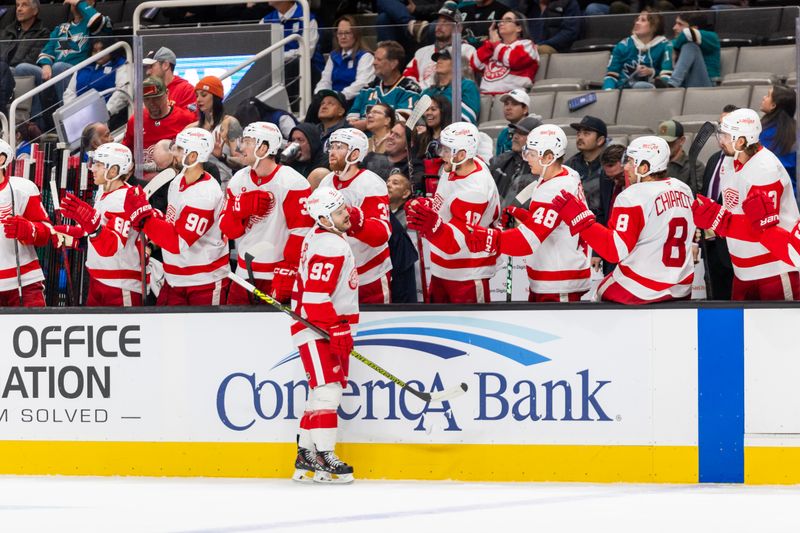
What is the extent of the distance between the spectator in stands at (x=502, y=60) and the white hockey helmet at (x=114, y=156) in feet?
6.02

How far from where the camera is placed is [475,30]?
7.23 meters

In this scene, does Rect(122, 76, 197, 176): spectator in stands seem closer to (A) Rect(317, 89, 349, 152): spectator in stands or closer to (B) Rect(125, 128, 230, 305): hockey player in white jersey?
(B) Rect(125, 128, 230, 305): hockey player in white jersey

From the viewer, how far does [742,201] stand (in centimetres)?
637

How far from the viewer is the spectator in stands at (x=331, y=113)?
7293mm

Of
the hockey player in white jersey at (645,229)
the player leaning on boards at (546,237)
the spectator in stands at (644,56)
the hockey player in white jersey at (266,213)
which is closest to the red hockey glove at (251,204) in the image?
the hockey player in white jersey at (266,213)

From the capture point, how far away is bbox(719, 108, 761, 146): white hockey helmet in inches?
250

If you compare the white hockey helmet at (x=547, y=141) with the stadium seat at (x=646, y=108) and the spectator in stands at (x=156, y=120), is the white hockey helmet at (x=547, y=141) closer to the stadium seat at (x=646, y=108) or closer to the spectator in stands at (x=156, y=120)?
the stadium seat at (x=646, y=108)

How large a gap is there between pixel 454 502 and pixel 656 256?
1471 mm

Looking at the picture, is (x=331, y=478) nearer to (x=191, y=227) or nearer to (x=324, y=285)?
(x=324, y=285)

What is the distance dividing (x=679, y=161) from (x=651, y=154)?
0.41 m

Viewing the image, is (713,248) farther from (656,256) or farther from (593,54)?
(593,54)

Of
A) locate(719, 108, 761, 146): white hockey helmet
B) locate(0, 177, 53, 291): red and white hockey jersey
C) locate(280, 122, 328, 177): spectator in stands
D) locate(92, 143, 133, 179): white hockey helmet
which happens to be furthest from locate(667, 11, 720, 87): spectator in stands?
locate(0, 177, 53, 291): red and white hockey jersey

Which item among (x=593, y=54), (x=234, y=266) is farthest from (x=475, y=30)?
(x=234, y=266)

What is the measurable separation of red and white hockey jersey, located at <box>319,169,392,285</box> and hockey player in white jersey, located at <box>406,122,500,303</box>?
23cm
